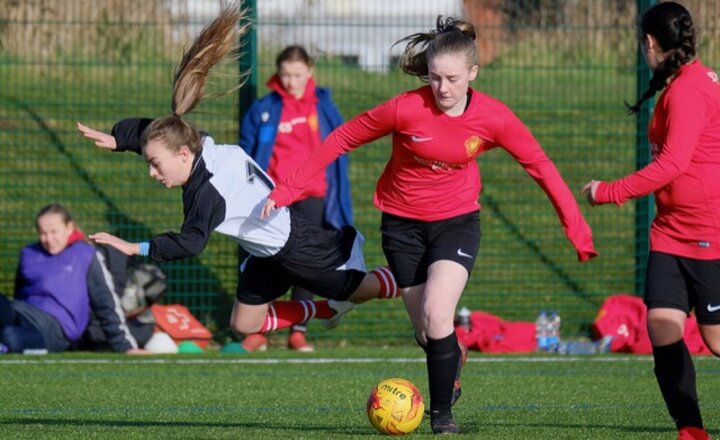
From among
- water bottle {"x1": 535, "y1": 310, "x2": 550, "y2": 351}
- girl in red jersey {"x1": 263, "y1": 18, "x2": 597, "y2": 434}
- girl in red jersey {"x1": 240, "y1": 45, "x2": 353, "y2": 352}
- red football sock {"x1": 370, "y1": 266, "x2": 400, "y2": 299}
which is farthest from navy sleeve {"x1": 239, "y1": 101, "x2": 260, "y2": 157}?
girl in red jersey {"x1": 263, "y1": 18, "x2": 597, "y2": 434}

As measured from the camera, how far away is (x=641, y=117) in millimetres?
11391

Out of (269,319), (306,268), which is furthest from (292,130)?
(306,268)

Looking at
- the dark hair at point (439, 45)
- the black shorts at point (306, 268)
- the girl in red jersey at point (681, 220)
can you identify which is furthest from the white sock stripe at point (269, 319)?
the girl in red jersey at point (681, 220)

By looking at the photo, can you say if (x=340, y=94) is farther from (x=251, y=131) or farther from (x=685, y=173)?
(x=685, y=173)

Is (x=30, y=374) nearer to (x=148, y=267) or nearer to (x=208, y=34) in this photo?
(x=148, y=267)

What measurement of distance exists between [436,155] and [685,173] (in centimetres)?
125

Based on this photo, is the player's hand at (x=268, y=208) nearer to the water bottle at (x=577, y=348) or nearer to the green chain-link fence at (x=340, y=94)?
the green chain-link fence at (x=340, y=94)

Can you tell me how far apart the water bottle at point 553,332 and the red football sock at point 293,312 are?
360cm

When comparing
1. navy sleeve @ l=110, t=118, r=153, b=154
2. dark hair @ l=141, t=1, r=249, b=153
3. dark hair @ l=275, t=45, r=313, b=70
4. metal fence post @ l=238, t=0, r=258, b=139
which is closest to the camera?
dark hair @ l=141, t=1, r=249, b=153

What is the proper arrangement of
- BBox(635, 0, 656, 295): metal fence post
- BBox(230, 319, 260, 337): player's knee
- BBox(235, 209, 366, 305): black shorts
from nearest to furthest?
BBox(235, 209, 366, 305): black shorts, BBox(230, 319, 260, 337): player's knee, BBox(635, 0, 656, 295): metal fence post

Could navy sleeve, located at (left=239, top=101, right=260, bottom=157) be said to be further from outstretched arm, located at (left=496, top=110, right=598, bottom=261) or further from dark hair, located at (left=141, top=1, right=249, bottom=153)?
outstretched arm, located at (left=496, top=110, right=598, bottom=261)

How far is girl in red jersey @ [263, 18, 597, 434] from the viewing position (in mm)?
6055

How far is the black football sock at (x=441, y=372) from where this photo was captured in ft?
19.9

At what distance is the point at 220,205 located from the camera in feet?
20.8
